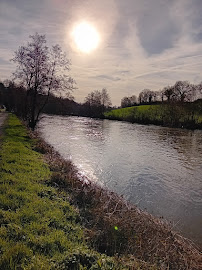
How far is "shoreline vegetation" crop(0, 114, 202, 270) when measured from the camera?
3.62 meters

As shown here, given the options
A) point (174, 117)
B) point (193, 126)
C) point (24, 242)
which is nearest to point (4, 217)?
point (24, 242)

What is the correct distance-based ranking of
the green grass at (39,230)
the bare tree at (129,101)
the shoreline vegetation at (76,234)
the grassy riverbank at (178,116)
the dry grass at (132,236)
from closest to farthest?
1. the green grass at (39,230)
2. the shoreline vegetation at (76,234)
3. the dry grass at (132,236)
4. the grassy riverbank at (178,116)
5. the bare tree at (129,101)

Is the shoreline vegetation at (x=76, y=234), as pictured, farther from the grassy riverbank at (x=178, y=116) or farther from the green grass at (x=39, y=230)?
the grassy riverbank at (x=178, y=116)

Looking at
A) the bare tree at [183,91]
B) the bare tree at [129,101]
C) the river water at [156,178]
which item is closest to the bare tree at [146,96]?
the bare tree at [129,101]

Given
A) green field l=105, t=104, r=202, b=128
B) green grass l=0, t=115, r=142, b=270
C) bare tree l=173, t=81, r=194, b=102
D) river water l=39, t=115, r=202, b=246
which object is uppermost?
bare tree l=173, t=81, r=194, b=102

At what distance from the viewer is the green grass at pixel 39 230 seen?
3.47 meters

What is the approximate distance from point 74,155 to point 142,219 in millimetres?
9173

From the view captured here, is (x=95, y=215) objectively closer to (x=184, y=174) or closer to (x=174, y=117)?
(x=184, y=174)

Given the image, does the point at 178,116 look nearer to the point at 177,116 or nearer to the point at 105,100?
the point at 177,116

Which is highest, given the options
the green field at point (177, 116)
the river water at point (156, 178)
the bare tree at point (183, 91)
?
the bare tree at point (183, 91)

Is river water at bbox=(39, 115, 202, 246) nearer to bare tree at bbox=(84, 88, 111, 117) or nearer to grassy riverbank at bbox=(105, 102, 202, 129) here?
grassy riverbank at bbox=(105, 102, 202, 129)

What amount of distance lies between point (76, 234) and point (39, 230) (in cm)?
81

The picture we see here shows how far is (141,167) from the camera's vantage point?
12.4 m

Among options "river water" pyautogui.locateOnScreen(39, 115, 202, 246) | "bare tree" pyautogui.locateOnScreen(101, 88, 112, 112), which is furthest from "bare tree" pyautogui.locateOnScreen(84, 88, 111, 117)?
"river water" pyautogui.locateOnScreen(39, 115, 202, 246)
